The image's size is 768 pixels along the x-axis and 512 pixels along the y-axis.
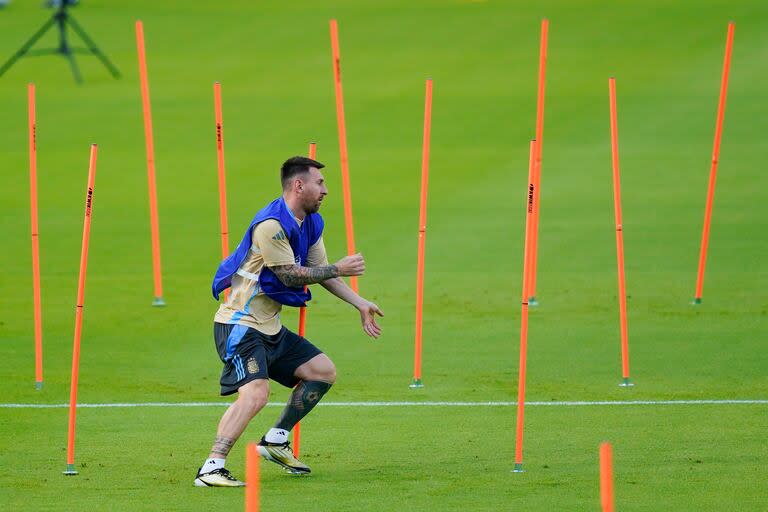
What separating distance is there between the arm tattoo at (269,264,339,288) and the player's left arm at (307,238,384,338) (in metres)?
0.21

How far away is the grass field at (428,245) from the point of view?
11414 millimetres

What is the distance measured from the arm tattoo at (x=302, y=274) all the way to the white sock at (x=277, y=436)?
3.67 ft

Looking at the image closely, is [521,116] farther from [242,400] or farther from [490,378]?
[242,400]

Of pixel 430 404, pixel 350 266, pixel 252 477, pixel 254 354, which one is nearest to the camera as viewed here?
pixel 252 477

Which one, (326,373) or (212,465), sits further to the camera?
(326,373)

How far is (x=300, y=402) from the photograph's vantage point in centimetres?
1111

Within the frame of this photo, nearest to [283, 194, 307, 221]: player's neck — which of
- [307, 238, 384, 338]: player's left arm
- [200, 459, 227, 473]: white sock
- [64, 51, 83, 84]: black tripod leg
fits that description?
[307, 238, 384, 338]: player's left arm

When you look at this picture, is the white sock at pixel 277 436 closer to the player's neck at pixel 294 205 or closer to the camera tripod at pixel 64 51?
the player's neck at pixel 294 205

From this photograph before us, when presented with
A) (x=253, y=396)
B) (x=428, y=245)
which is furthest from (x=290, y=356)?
(x=428, y=245)

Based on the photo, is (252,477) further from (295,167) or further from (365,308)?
(295,167)

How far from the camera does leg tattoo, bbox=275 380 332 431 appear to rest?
11109mm

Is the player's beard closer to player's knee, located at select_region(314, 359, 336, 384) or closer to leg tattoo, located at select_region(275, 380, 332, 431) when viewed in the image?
player's knee, located at select_region(314, 359, 336, 384)

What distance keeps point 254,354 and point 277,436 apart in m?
0.67

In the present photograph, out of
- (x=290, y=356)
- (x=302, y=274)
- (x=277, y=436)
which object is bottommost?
(x=277, y=436)
